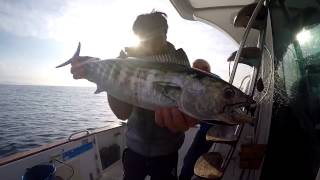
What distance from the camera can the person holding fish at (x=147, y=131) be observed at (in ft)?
7.86

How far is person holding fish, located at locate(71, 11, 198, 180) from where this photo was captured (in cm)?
239

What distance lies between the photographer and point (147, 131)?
2.54 meters

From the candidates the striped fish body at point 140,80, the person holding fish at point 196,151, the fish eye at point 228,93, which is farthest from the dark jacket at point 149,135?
the person holding fish at point 196,151

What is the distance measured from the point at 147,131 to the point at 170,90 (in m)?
0.92

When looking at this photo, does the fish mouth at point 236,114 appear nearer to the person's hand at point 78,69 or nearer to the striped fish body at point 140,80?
the striped fish body at point 140,80

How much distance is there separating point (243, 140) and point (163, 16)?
2.88m

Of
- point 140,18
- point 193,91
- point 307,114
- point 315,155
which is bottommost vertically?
point 315,155

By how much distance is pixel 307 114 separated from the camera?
8.22ft

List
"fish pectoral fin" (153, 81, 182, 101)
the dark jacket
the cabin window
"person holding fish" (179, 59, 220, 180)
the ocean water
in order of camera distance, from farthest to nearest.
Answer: the ocean water < "person holding fish" (179, 59, 220, 180) < the dark jacket < the cabin window < "fish pectoral fin" (153, 81, 182, 101)

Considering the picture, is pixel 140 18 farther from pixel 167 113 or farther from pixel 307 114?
pixel 307 114

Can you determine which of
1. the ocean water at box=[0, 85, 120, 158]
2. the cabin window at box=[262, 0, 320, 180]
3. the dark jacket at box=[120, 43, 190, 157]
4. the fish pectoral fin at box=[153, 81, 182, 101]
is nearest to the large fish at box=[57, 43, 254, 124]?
the fish pectoral fin at box=[153, 81, 182, 101]

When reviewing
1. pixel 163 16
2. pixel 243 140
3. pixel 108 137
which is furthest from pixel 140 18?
pixel 108 137

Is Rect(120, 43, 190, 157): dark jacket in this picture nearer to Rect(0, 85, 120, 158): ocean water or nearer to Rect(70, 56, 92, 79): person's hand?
Rect(70, 56, 92, 79): person's hand

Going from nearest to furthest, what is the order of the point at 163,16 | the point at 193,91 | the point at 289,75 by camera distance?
the point at 193,91 < the point at 163,16 < the point at 289,75
